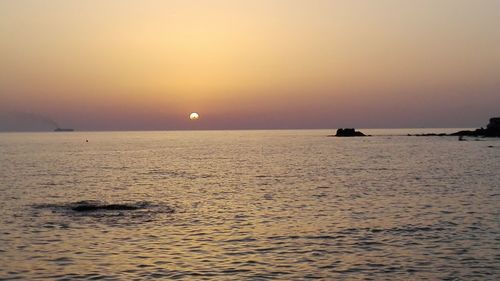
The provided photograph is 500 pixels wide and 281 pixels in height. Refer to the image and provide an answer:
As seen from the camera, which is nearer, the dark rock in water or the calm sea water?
the calm sea water

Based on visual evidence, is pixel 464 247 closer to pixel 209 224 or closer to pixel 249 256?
pixel 249 256

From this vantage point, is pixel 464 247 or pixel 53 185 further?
pixel 53 185

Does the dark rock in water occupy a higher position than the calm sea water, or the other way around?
the dark rock in water

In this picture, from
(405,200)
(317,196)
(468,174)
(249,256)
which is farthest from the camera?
(468,174)

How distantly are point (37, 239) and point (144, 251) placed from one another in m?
6.88

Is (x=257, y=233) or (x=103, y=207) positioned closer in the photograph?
(x=257, y=233)

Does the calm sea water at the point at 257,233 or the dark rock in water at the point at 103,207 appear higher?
the dark rock in water at the point at 103,207

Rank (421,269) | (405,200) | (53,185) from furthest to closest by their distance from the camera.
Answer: (53,185)
(405,200)
(421,269)

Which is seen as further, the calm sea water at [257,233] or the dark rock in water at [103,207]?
the dark rock in water at [103,207]

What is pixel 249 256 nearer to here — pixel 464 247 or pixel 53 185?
pixel 464 247

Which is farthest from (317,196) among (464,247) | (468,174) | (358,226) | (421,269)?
(468,174)

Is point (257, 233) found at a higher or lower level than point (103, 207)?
lower

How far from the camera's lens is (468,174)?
67.5 m

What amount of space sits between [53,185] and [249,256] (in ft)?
135
